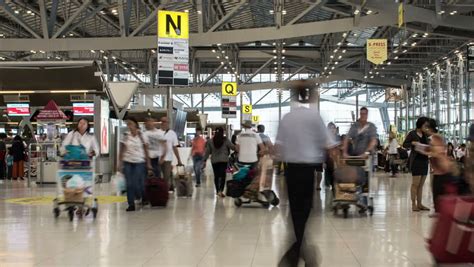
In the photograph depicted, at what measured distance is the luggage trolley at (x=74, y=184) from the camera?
9211 millimetres

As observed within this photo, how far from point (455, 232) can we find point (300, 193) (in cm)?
123

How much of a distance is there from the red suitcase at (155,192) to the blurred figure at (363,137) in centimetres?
352

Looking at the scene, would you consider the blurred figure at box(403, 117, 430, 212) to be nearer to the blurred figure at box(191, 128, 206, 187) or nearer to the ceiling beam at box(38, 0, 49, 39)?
the blurred figure at box(191, 128, 206, 187)

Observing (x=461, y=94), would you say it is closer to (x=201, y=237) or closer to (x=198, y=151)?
(x=198, y=151)

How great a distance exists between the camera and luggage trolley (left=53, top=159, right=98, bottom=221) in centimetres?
921

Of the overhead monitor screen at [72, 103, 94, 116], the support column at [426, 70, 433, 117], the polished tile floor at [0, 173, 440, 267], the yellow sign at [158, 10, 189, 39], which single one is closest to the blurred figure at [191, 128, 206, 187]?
the yellow sign at [158, 10, 189, 39]

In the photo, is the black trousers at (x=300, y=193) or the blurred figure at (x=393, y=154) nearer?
the black trousers at (x=300, y=193)

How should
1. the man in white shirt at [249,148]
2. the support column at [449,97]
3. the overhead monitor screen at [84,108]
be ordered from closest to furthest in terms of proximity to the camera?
the man in white shirt at [249,148], the overhead monitor screen at [84,108], the support column at [449,97]

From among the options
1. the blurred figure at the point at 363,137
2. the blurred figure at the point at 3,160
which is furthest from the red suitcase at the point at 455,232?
the blurred figure at the point at 3,160

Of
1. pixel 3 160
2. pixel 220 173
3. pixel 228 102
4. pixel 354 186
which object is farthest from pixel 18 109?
pixel 354 186

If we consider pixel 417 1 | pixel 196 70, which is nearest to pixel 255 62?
pixel 196 70

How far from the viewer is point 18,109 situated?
69.5 feet

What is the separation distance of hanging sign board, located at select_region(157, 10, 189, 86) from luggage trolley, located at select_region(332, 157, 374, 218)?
185 inches

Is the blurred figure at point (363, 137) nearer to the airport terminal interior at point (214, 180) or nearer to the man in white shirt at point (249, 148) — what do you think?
the airport terminal interior at point (214, 180)
